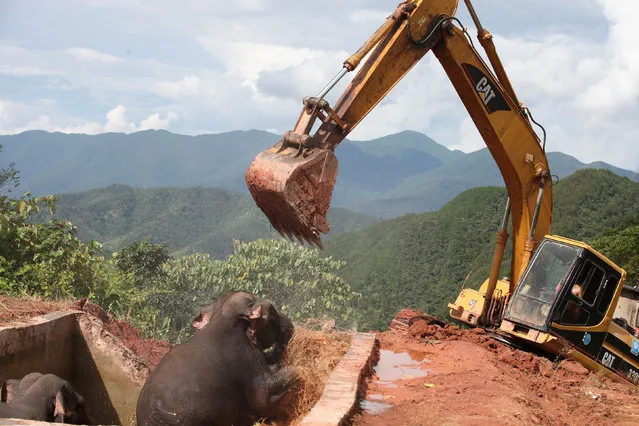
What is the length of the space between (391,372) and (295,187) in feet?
7.82

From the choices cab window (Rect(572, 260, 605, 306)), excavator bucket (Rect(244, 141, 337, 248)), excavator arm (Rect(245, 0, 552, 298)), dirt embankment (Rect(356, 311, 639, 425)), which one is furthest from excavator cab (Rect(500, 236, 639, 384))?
excavator bucket (Rect(244, 141, 337, 248))

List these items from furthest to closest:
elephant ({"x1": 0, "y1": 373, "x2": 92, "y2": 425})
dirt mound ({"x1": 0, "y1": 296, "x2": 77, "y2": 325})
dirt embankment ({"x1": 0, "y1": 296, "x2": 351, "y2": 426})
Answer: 1. dirt mound ({"x1": 0, "y1": 296, "x2": 77, "y2": 325})
2. dirt embankment ({"x1": 0, "y1": 296, "x2": 351, "y2": 426})
3. elephant ({"x1": 0, "y1": 373, "x2": 92, "y2": 425})

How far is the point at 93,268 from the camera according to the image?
1293cm

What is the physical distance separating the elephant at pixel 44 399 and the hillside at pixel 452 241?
21045mm

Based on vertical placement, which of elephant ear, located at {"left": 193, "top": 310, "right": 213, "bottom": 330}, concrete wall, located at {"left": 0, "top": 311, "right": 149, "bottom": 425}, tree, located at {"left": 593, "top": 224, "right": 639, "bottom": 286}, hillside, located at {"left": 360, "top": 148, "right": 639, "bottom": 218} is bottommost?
concrete wall, located at {"left": 0, "top": 311, "right": 149, "bottom": 425}

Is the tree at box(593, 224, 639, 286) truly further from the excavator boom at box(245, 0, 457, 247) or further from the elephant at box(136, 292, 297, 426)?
the elephant at box(136, 292, 297, 426)

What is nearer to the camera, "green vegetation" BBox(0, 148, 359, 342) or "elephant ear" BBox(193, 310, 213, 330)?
"elephant ear" BBox(193, 310, 213, 330)

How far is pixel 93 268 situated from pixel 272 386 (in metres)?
7.94

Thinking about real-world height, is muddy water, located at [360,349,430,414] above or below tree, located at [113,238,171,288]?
above

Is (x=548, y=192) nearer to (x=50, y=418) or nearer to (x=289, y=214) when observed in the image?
(x=289, y=214)

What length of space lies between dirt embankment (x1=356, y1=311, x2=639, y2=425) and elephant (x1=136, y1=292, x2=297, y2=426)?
0.87m

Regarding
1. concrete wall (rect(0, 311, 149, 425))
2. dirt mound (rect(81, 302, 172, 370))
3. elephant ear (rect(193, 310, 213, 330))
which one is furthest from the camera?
dirt mound (rect(81, 302, 172, 370))

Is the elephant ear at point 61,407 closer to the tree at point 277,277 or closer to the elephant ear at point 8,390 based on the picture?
the elephant ear at point 8,390

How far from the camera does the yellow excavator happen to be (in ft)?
22.5
